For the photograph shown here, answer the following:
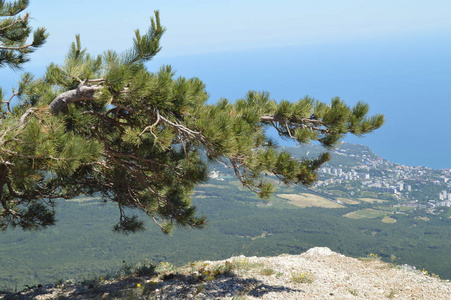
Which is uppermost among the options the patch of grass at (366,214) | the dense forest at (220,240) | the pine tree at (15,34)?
the pine tree at (15,34)

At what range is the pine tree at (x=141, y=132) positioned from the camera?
3.58 m

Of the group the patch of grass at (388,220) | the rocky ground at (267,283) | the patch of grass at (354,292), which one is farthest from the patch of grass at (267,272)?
the patch of grass at (388,220)

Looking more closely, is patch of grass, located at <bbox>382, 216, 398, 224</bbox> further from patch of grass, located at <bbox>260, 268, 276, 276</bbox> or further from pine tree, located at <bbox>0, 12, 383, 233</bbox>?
pine tree, located at <bbox>0, 12, 383, 233</bbox>

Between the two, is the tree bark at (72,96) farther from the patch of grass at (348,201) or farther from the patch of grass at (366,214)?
the patch of grass at (348,201)

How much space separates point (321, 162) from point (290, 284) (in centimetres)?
197

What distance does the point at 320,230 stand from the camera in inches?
2057

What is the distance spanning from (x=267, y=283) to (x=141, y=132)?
10.5 ft

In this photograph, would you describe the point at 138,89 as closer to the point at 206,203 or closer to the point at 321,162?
the point at 321,162

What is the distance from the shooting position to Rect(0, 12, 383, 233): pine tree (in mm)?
3577

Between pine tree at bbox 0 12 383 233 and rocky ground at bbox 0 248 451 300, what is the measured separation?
0.96 m

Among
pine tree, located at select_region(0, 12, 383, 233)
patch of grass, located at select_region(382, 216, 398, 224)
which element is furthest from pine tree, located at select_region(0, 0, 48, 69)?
patch of grass, located at select_region(382, 216, 398, 224)

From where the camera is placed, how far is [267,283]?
5672 mm

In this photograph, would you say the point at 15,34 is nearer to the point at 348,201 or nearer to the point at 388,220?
the point at 388,220

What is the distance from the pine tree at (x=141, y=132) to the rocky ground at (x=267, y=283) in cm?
96
